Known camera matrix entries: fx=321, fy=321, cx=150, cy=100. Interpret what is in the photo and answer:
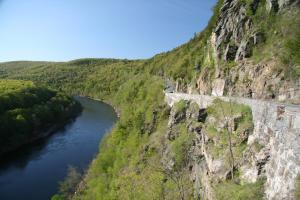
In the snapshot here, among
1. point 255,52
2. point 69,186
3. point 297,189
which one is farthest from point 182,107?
point 297,189

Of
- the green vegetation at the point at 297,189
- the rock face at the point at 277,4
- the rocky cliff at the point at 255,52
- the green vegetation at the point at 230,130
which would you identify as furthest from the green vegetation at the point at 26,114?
the green vegetation at the point at 297,189

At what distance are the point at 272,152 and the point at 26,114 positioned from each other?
7339 cm

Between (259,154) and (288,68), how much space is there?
14.6m

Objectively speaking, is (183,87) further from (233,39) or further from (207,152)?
(207,152)

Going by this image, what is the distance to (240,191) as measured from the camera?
16250 mm

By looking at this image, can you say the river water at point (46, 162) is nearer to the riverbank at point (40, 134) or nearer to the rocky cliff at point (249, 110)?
the riverbank at point (40, 134)

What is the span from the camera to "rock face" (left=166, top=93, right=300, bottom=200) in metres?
13.2

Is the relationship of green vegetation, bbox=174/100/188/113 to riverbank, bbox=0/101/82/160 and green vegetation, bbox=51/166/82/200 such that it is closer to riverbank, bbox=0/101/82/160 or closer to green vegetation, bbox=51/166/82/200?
green vegetation, bbox=51/166/82/200

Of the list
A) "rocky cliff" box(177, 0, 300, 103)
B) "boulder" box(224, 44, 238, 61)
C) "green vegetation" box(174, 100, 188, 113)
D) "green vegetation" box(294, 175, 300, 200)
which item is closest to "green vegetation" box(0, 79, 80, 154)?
"rocky cliff" box(177, 0, 300, 103)

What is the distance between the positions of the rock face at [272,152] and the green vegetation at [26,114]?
57.2 m

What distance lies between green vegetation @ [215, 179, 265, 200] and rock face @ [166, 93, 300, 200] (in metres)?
0.39

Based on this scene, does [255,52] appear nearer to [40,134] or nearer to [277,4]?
[277,4]

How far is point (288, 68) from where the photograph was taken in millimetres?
Answer: 28625

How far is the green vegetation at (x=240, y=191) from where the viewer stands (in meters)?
15.3
